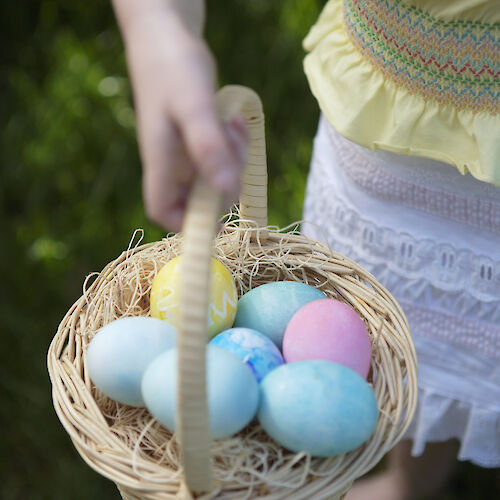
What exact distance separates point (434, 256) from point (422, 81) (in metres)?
0.26

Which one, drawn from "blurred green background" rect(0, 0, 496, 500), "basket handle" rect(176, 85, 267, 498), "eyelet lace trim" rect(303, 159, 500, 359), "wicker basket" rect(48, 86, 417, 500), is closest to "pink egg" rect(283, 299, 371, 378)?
"wicker basket" rect(48, 86, 417, 500)

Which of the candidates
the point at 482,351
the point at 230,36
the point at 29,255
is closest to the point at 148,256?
the point at 482,351

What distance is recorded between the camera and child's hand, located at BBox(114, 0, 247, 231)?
558mm

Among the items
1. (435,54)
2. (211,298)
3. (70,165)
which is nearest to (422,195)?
(435,54)

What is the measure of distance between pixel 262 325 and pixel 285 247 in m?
0.13

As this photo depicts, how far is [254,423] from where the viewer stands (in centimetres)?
82

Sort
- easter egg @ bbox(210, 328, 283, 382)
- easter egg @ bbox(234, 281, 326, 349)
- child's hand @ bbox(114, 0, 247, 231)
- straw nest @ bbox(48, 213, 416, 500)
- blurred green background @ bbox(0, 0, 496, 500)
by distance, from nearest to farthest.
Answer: child's hand @ bbox(114, 0, 247, 231)
straw nest @ bbox(48, 213, 416, 500)
easter egg @ bbox(210, 328, 283, 382)
easter egg @ bbox(234, 281, 326, 349)
blurred green background @ bbox(0, 0, 496, 500)

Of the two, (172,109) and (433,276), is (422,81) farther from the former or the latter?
(172,109)

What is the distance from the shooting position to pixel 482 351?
1029mm

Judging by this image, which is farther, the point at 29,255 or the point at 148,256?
the point at 29,255

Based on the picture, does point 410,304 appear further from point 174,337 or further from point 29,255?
point 29,255

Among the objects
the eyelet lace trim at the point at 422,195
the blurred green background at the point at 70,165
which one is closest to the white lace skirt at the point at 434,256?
the eyelet lace trim at the point at 422,195

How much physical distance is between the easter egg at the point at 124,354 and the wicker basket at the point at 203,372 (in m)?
0.03

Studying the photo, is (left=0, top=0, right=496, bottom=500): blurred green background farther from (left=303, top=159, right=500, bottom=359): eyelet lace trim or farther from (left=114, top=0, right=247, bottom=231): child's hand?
(left=114, top=0, right=247, bottom=231): child's hand
